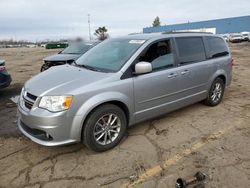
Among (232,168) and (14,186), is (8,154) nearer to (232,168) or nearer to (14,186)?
(14,186)

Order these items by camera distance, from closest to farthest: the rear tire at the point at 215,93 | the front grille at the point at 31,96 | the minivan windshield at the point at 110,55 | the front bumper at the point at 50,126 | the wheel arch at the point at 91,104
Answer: the front bumper at the point at 50,126 < the wheel arch at the point at 91,104 < the front grille at the point at 31,96 < the minivan windshield at the point at 110,55 < the rear tire at the point at 215,93

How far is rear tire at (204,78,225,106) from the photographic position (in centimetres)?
567

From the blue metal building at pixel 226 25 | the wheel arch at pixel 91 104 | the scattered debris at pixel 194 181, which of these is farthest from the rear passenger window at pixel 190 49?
the blue metal building at pixel 226 25

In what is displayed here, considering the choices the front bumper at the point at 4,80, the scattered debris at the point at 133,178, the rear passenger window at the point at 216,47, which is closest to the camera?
the scattered debris at the point at 133,178

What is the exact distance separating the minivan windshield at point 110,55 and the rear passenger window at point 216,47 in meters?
Result: 2.05

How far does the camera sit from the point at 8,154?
3789 millimetres

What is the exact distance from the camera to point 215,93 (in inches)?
230

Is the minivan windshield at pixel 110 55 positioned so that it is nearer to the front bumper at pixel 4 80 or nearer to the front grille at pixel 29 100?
the front grille at pixel 29 100

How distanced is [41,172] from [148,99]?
2030 mm

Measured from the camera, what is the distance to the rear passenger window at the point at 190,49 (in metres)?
4.75

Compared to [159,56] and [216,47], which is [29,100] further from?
[216,47]

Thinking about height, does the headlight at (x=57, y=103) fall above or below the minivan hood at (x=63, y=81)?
below

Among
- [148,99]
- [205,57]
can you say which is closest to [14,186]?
[148,99]

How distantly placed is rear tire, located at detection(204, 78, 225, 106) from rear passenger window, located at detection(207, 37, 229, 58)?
2.01 ft
